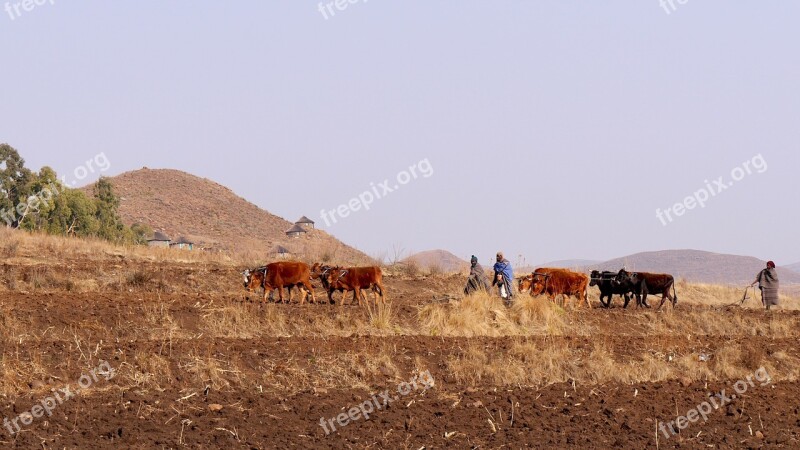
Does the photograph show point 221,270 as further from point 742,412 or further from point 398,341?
point 742,412

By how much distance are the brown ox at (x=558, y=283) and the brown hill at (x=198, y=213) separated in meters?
38.3

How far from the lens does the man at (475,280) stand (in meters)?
23.1

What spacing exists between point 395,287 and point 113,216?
95.0 feet

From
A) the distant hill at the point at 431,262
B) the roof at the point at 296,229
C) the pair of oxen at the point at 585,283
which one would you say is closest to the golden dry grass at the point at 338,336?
the pair of oxen at the point at 585,283

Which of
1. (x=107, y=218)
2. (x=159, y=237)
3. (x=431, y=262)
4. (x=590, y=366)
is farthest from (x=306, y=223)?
(x=590, y=366)

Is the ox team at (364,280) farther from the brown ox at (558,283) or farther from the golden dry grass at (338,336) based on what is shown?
the golden dry grass at (338,336)

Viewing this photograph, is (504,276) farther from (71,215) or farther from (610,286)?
(71,215)

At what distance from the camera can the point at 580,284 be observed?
25.5 metres

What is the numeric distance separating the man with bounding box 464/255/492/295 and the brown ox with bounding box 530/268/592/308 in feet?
6.72

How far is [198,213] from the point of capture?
77750 mm

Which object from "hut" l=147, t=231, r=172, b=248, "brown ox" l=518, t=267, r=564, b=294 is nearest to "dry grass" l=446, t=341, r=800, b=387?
"brown ox" l=518, t=267, r=564, b=294

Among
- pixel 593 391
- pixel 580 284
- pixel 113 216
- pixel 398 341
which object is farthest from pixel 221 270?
pixel 113 216

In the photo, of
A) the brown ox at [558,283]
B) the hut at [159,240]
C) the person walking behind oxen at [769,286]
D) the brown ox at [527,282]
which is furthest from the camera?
the hut at [159,240]

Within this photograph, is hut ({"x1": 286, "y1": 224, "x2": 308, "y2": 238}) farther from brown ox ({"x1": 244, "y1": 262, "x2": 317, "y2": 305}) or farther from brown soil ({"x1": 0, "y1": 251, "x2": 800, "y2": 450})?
brown soil ({"x1": 0, "y1": 251, "x2": 800, "y2": 450})
